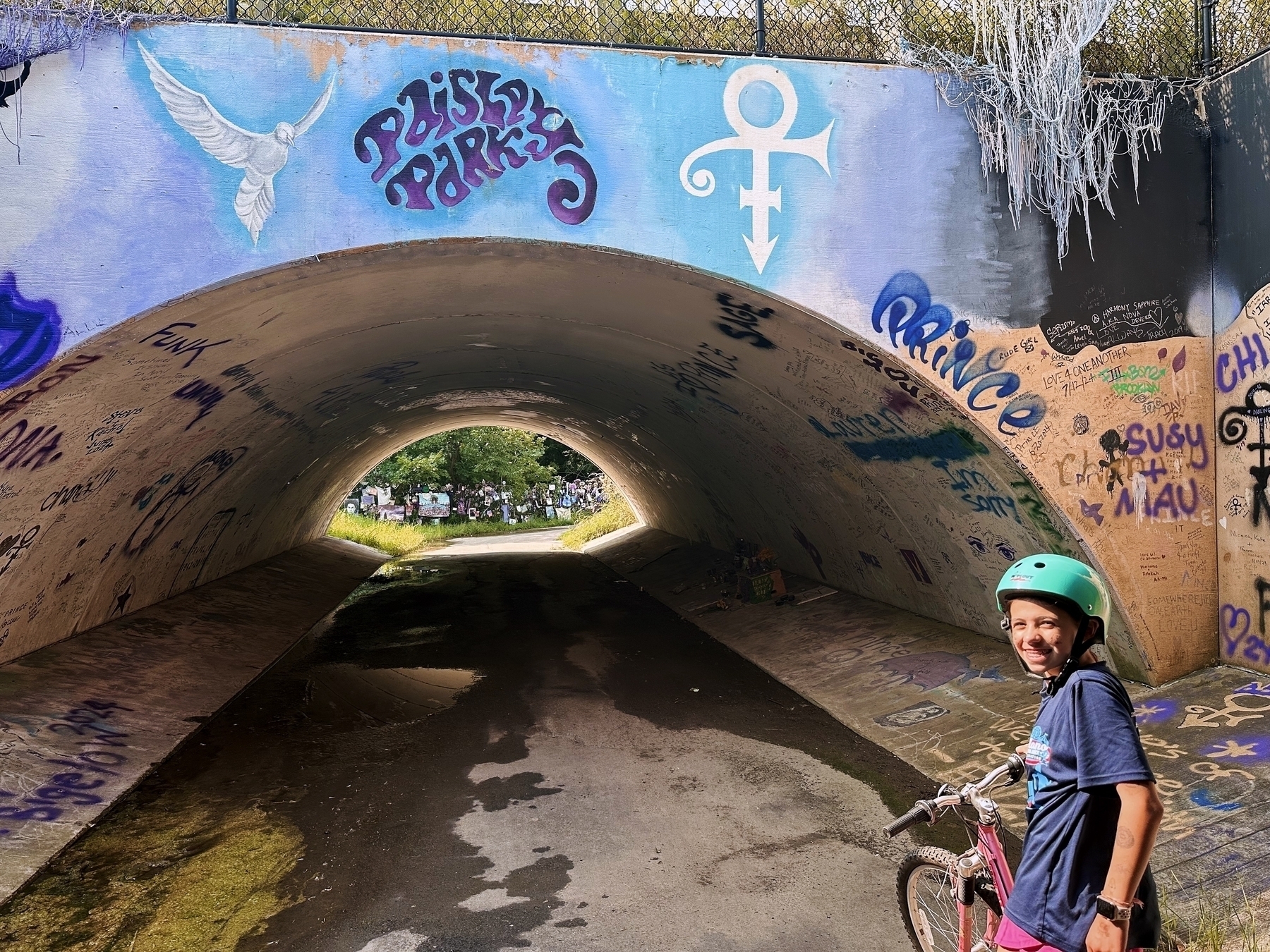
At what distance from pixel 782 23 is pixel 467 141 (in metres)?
2.68

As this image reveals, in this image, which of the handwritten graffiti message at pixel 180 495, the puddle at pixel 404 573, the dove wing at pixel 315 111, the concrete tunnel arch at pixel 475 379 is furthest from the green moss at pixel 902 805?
the puddle at pixel 404 573

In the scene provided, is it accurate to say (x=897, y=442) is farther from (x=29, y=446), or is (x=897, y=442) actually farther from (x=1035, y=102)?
(x=29, y=446)

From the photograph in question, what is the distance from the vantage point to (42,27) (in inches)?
229

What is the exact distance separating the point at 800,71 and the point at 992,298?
222 cm

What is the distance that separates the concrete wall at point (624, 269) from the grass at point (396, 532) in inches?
673

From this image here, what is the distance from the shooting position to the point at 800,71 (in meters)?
6.89

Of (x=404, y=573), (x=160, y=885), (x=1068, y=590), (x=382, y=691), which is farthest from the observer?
(x=404, y=573)

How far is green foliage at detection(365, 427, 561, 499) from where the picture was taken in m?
36.5

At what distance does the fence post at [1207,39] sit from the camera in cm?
744

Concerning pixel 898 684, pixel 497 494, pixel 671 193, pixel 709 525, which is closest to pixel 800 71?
pixel 671 193

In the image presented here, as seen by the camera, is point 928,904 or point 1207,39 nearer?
point 928,904

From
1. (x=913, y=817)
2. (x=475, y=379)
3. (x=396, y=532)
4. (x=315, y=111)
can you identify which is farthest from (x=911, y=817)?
(x=396, y=532)

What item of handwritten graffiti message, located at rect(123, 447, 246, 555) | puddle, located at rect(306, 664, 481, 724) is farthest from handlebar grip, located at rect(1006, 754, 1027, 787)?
handwritten graffiti message, located at rect(123, 447, 246, 555)

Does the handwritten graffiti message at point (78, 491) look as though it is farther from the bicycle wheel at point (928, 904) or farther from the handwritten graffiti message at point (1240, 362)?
the handwritten graffiti message at point (1240, 362)
